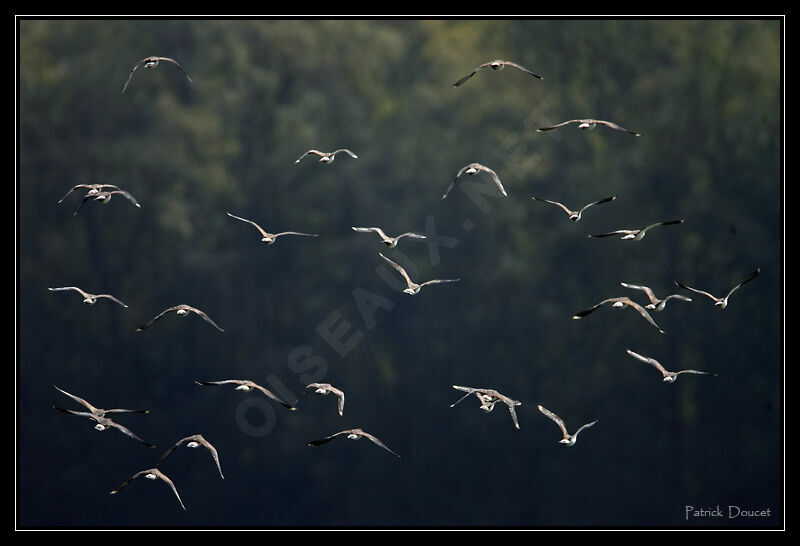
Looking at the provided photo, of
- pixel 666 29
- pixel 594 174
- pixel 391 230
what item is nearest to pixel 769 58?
pixel 666 29

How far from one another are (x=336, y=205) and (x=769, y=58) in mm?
11382

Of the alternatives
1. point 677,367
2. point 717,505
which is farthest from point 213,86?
point 717,505

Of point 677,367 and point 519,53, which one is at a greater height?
point 519,53

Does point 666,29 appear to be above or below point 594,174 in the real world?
above

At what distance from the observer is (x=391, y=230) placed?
3028 cm

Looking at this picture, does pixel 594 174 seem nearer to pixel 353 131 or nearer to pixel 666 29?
pixel 666 29

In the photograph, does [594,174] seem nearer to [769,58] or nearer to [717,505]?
[769,58]

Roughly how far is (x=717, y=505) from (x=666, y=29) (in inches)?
473

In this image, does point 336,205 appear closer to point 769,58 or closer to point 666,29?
point 666,29

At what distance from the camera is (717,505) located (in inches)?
1199

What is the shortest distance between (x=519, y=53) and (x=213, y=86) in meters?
7.75

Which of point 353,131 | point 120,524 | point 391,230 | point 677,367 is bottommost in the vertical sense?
point 120,524

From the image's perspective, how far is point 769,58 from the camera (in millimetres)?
30016
